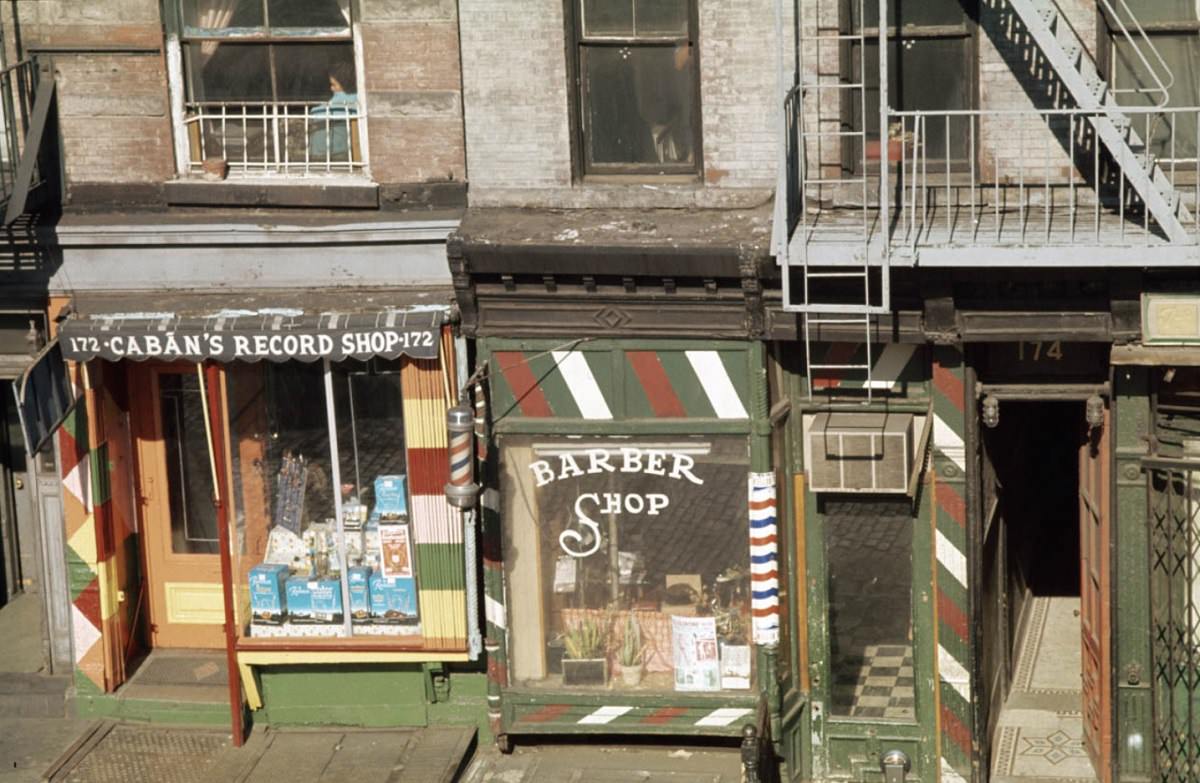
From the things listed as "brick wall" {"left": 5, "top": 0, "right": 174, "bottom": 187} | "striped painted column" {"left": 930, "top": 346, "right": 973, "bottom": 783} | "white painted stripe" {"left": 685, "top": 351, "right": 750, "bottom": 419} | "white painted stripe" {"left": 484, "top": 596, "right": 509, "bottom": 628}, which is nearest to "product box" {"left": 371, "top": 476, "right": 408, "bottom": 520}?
"white painted stripe" {"left": 484, "top": 596, "right": 509, "bottom": 628}

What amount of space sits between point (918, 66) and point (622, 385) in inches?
118

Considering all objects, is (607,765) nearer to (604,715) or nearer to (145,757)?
(604,715)

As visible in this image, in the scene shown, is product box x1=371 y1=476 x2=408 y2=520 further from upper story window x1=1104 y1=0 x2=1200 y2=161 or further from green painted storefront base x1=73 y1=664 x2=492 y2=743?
upper story window x1=1104 y1=0 x2=1200 y2=161

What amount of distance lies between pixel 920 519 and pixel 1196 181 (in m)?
2.98

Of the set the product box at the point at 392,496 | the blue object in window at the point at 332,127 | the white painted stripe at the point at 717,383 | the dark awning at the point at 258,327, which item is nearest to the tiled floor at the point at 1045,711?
the white painted stripe at the point at 717,383

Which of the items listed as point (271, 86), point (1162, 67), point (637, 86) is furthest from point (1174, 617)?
point (271, 86)

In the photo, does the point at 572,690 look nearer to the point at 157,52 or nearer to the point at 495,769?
the point at 495,769

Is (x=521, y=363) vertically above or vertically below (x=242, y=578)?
above

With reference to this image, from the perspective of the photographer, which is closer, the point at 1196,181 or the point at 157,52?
the point at 1196,181

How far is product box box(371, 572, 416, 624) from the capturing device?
15.1 m

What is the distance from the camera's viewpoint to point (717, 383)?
14.2 metres

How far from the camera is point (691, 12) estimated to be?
555 inches

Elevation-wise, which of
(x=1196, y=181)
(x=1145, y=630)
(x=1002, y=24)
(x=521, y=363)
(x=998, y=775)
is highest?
(x=1002, y=24)

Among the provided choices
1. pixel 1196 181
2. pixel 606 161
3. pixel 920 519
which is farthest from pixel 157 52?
pixel 1196 181
